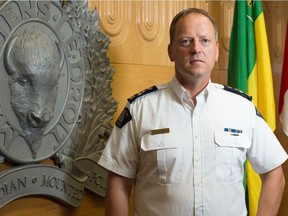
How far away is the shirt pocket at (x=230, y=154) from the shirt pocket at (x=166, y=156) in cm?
15

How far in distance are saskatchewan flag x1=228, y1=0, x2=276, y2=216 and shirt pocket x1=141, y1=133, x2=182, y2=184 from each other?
937 mm

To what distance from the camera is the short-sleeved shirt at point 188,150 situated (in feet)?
4.66

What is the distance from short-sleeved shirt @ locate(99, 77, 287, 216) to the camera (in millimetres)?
1421

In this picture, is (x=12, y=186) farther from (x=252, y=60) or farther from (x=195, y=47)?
(x=252, y=60)

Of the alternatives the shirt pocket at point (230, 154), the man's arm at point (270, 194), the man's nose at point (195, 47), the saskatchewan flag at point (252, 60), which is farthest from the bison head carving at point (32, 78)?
the saskatchewan flag at point (252, 60)

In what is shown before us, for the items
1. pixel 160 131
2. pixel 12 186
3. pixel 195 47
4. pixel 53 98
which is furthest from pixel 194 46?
pixel 12 186

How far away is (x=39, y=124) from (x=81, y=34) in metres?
0.47

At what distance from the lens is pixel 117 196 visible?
1495mm

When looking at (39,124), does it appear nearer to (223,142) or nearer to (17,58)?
(17,58)

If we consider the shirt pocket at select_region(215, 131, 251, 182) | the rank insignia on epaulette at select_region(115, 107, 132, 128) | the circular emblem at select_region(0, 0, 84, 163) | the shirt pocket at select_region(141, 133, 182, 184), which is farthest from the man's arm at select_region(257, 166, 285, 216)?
the circular emblem at select_region(0, 0, 84, 163)

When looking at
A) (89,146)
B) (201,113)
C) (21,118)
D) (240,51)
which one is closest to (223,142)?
(201,113)

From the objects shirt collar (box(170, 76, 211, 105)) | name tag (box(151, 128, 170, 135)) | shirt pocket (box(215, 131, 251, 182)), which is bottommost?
shirt pocket (box(215, 131, 251, 182))

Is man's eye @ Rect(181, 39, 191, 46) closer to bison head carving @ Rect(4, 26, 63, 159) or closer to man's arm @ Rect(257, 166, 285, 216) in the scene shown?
bison head carving @ Rect(4, 26, 63, 159)

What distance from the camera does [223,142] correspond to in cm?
146
